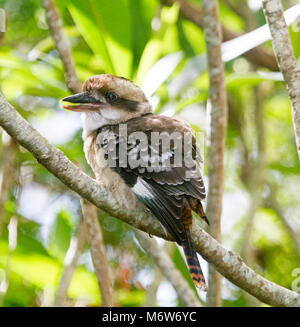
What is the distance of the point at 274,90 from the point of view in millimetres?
4305

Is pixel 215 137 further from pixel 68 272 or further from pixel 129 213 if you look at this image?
pixel 68 272

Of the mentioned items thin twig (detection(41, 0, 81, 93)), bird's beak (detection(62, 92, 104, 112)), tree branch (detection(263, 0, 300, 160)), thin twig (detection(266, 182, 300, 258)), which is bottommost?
thin twig (detection(266, 182, 300, 258))

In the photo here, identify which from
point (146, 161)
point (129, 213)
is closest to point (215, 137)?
point (146, 161)

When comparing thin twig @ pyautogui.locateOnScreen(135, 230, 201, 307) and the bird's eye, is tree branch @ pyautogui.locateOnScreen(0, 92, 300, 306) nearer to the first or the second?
thin twig @ pyautogui.locateOnScreen(135, 230, 201, 307)

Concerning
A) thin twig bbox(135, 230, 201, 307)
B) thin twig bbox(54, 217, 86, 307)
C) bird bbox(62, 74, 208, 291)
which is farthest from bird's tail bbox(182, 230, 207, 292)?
thin twig bbox(54, 217, 86, 307)

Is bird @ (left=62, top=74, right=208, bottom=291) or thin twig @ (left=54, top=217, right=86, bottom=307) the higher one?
bird @ (left=62, top=74, right=208, bottom=291)

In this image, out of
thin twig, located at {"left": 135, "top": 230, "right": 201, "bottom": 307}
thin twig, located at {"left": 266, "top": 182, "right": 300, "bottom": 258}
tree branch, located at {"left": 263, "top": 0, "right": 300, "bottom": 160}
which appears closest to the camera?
tree branch, located at {"left": 263, "top": 0, "right": 300, "bottom": 160}

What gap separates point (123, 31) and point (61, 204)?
1176 mm

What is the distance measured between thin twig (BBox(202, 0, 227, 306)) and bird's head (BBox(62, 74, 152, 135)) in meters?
0.36

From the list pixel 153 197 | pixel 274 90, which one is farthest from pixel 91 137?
pixel 274 90

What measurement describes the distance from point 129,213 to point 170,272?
0.53 metres

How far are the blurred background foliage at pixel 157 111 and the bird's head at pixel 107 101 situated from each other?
0.59 ft

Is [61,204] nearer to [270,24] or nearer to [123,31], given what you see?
[123,31]

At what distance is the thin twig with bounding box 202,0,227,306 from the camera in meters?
2.56
